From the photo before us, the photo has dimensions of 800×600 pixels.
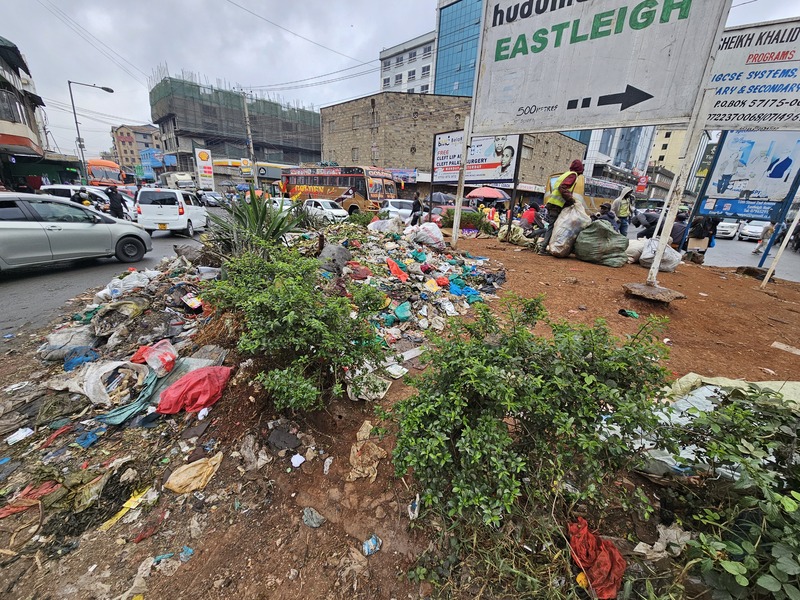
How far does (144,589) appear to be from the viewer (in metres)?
1.53

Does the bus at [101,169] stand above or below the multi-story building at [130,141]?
below

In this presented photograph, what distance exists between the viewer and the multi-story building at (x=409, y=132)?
91.6 ft

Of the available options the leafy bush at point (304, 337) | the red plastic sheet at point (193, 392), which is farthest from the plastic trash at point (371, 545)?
the red plastic sheet at point (193, 392)

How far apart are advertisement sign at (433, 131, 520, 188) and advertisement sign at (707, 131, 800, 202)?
5.73m

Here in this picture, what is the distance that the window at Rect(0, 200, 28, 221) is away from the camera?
573 cm

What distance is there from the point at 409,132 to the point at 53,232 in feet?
89.0

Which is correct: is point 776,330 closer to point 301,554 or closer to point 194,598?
point 301,554

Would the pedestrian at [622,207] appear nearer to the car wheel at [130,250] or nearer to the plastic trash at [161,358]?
the plastic trash at [161,358]

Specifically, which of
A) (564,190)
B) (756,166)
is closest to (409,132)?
(756,166)

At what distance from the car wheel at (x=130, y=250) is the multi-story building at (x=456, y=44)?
41097mm

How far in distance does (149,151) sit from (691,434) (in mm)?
75569

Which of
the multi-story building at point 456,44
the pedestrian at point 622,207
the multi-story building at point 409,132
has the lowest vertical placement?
the pedestrian at point 622,207

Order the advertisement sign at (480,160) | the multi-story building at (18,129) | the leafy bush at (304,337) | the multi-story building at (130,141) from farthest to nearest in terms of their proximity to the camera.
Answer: the multi-story building at (130,141)
the multi-story building at (18,129)
the advertisement sign at (480,160)
the leafy bush at (304,337)

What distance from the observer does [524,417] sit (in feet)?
5.24
